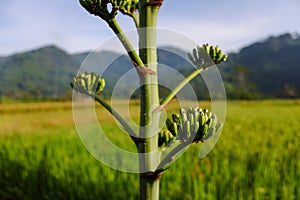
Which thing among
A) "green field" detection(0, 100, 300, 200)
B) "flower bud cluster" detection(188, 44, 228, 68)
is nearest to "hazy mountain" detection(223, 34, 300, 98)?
"green field" detection(0, 100, 300, 200)

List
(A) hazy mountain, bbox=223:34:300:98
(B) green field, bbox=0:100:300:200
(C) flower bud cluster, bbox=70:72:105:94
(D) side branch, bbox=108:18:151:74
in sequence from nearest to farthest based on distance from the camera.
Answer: (D) side branch, bbox=108:18:151:74 → (C) flower bud cluster, bbox=70:72:105:94 → (B) green field, bbox=0:100:300:200 → (A) hazy mountain, bbox=223:34:300:98

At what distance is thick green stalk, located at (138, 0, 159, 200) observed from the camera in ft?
3.39

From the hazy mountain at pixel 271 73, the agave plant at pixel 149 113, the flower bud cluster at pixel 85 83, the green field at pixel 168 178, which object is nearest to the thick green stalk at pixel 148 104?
the agave plant at pixel 149 113

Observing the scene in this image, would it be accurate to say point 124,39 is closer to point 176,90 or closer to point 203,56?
point 176,90

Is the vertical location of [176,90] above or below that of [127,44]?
below

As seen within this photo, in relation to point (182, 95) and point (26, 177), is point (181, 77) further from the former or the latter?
point (26, 177)

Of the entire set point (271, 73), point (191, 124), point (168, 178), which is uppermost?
point (271, 73)

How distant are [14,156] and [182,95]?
8.21 m

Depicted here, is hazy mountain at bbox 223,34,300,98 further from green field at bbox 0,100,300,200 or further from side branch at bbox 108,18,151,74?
side branch at bbox 108,18,151,74

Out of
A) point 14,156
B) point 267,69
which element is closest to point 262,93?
point 267,69

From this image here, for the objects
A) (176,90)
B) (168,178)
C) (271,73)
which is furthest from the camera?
(271,73)

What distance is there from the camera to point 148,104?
103 centimetres

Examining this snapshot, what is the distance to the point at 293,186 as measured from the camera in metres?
4.42

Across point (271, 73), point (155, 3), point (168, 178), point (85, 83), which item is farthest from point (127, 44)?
point (271, 73)
